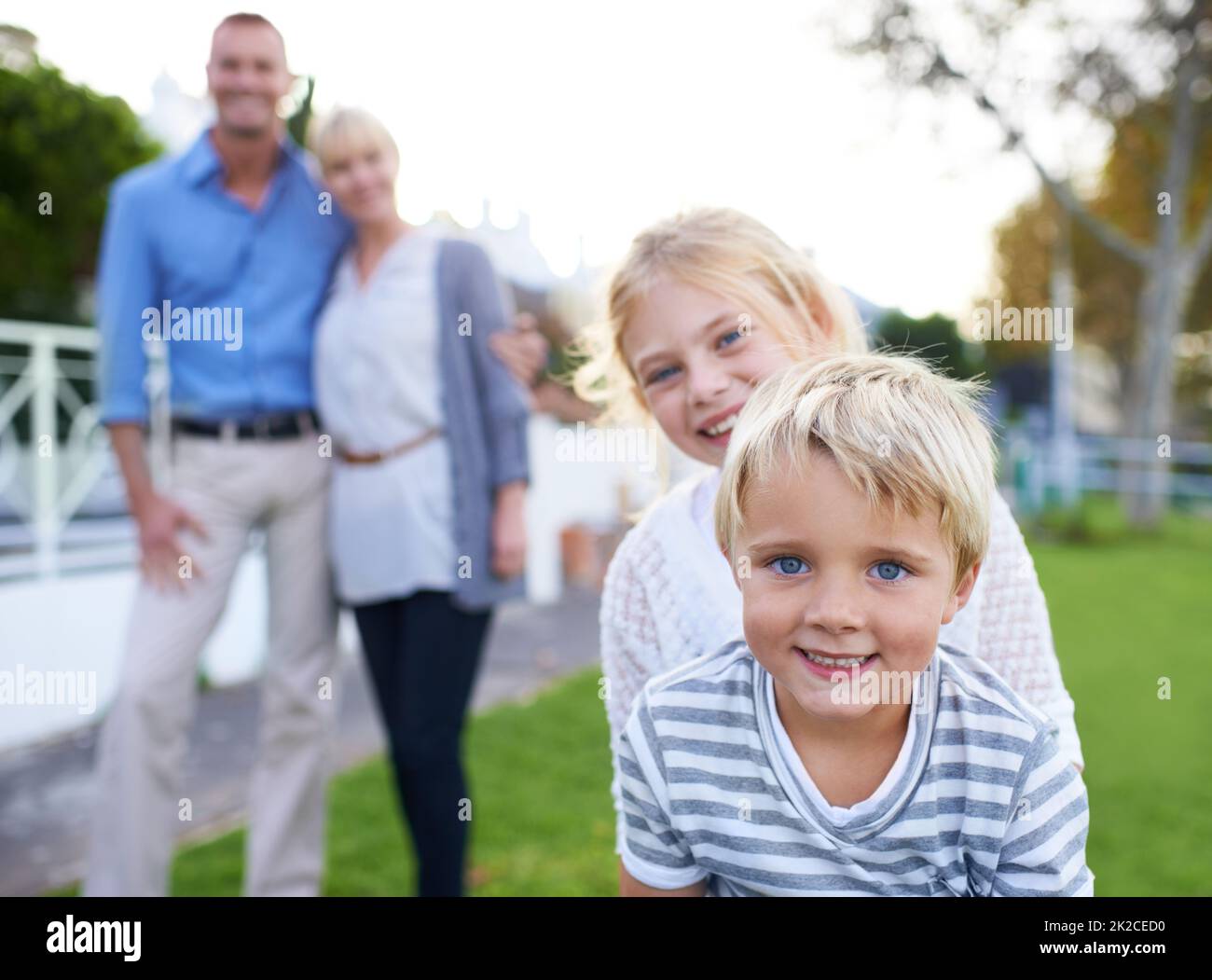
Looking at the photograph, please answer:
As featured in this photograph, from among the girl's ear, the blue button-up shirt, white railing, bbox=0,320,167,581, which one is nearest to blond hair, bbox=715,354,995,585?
the girl's ear

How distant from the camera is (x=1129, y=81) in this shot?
995 centimetres

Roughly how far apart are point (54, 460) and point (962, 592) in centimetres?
586

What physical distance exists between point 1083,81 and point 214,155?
28.7 feet

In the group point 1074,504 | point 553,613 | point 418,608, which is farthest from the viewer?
point 1074,504

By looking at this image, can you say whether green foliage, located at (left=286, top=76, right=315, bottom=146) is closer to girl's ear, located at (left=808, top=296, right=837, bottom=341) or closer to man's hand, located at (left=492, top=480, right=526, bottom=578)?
man's hand, located at (left=492, top=480, right=526, bottom=578)

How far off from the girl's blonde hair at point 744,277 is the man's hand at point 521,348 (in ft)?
3.06

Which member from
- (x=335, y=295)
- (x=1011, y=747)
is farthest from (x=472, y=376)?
(x=1011, y=747)

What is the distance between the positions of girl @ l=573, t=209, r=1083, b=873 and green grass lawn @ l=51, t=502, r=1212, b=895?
155cm

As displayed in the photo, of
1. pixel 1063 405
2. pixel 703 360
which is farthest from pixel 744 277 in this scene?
pixel 1063 405

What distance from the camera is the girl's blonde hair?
149 cm

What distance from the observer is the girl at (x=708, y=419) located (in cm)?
141

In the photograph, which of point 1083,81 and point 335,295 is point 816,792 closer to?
point 335,295

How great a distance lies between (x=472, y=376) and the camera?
2.54 metres
